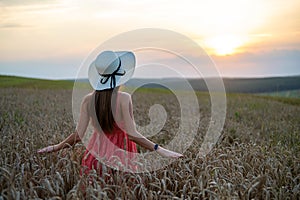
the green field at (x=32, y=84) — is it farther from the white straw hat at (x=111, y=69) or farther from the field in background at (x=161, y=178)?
the white straw hat at (x=111, y=69)

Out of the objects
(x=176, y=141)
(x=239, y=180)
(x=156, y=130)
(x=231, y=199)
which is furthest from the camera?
(x=156, y=130)

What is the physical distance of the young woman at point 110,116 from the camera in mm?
4863

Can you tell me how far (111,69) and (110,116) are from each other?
0.58m

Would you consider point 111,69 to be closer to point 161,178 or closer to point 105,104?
point 105,104

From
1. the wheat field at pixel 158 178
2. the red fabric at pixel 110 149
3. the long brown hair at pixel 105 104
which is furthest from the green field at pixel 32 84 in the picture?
the long brown hair at pixel 105 104

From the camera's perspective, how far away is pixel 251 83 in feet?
153

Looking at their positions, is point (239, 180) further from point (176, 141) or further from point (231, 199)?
point (176, 141)

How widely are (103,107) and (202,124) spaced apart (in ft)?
20.4

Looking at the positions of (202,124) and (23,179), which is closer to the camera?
(23,179)

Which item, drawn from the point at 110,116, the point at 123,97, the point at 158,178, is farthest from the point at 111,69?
the point at 158,178

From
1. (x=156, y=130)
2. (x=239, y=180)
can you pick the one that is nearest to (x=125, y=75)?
(x=239, y=180)

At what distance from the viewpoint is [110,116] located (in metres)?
4.96

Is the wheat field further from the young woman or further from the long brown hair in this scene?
the long brown hair

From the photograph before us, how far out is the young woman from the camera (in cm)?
486
